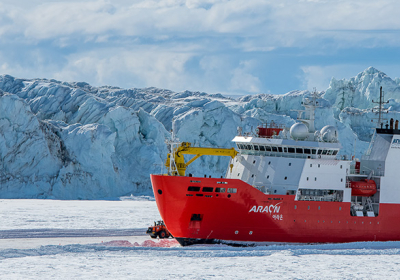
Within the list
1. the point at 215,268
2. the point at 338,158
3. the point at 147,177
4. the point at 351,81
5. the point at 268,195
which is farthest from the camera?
the point at 351,81

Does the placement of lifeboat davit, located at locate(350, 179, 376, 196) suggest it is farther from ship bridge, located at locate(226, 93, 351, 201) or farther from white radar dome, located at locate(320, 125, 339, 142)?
white radar dome, located at locate(320, 125, 339, 142)

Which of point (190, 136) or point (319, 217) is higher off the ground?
point (190, 136)

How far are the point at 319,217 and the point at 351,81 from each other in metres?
41.0

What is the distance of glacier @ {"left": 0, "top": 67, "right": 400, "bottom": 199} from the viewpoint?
3416 cm

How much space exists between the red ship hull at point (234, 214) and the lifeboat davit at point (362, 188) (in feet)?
5.10

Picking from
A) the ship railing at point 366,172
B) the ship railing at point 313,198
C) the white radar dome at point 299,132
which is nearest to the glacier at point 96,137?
the ship railing at point 366,172

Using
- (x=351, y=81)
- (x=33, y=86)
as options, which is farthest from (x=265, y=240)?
(x=351, y=81)

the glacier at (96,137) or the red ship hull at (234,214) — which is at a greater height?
the glacier at (96,137)

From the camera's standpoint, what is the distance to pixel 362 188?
19516 mm

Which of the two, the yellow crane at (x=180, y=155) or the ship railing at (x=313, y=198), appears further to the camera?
the ship railing at (x=313, y=198)

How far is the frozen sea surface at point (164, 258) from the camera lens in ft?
45.9

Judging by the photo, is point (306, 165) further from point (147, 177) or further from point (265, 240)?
point (147, 177)

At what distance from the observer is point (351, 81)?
56.8 metres

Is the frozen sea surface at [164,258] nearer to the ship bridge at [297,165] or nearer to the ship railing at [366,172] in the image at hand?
the ship bridge at [297,165]
